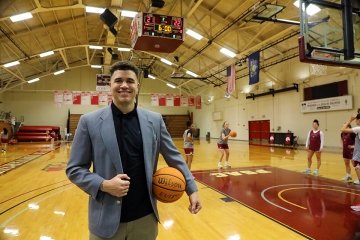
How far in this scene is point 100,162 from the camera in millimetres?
1628

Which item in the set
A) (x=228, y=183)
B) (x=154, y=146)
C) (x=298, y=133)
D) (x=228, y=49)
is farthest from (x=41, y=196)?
(x=298, y=133)

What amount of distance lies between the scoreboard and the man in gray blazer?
21.6 feet

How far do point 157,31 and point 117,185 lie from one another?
7.14 meters

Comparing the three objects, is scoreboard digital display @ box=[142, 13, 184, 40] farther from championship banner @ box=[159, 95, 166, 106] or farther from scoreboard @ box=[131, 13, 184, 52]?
championship banner @ box=[159, 95, 166, 106]

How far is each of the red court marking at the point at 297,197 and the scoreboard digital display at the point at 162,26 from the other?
4.09 meters

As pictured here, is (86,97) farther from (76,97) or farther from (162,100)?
(162,100)

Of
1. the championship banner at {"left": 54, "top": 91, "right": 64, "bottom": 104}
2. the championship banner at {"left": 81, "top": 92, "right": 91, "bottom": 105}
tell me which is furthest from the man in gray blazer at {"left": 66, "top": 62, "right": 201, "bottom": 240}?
the championship banner at {"left": 54, "top": 91, "right": 64, "bottom": 104}

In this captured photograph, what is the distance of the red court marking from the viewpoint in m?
3.88

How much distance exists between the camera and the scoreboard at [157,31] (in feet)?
26.1

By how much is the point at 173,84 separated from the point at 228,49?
1276 cm

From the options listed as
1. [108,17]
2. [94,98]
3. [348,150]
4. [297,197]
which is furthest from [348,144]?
[94,98]

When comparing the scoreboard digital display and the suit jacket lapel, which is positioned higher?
the scoreboard digital display

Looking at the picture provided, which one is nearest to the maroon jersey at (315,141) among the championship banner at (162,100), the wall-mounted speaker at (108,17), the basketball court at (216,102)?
the basketball court at (216,102)

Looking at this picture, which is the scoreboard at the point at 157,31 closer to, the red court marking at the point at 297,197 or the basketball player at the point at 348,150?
the red court marking at the point at 297,197
